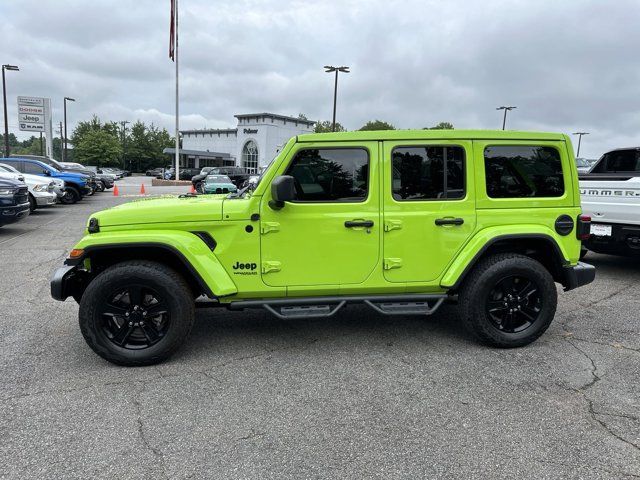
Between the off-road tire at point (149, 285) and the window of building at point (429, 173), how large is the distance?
1939 millimetres

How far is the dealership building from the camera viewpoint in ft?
207

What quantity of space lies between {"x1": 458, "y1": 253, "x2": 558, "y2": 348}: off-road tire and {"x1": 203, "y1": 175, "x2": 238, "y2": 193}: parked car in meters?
16.3

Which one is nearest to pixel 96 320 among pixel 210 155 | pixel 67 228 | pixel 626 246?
pixel 626 246

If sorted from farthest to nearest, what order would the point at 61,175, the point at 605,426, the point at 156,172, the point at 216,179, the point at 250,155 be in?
the point at 250,155 → the point at 156,172 → the point at 216,179 → the point at 61,175 → the point at 605,426

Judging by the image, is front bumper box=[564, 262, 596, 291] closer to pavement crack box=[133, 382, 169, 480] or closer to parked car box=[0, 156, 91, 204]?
pavement crack box=[133, 382, 169, 480]

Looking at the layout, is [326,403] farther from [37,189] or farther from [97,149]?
[97,149]

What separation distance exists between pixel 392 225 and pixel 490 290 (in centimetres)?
103

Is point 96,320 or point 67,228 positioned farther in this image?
point 67,228

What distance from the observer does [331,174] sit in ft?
12.5

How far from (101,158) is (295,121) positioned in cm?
2977

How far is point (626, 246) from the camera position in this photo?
20.0 ft

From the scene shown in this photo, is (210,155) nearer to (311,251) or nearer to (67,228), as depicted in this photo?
(67,228)

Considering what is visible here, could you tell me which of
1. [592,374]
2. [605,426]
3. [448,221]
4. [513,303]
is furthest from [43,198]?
[605,426]

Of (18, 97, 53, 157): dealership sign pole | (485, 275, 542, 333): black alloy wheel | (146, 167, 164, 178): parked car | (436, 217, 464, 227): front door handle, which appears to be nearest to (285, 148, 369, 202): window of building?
(436, 217, 464, 227): front door handle
